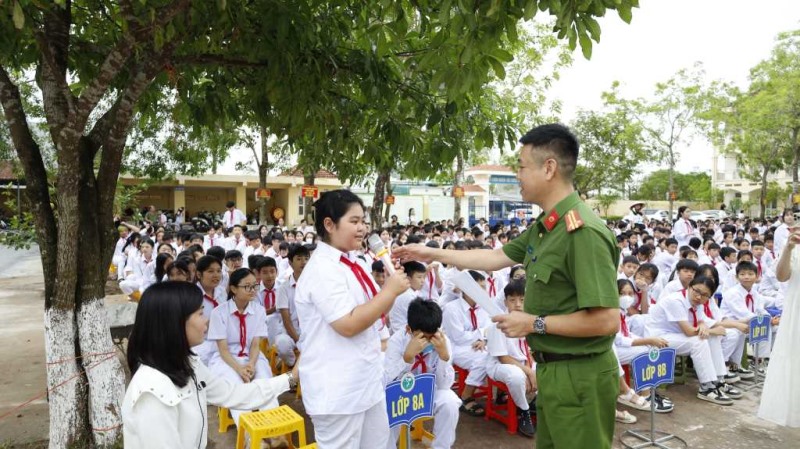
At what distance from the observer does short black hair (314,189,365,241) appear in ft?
8.31

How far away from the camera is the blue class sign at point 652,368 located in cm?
456

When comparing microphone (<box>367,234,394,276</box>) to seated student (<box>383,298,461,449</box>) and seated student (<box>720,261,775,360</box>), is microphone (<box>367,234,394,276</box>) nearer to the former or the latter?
seated student (<box>383,298,461,449</box>)

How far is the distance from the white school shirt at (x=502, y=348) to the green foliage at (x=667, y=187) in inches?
1969

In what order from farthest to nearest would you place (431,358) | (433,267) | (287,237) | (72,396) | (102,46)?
(287,237) → (433,267) → (102,46) → (431,358) → (72,396)

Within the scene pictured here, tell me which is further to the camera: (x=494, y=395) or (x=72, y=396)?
(x=494, y=395)

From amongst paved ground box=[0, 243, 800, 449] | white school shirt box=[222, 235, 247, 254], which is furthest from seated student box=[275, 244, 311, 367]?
white school shirt box=[222, 235, 247, 254]

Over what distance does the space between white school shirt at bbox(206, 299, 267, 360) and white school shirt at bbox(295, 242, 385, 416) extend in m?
2.42

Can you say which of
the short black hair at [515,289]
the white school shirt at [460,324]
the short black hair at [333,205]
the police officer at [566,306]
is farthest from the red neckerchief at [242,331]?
the police officer at [566,306]

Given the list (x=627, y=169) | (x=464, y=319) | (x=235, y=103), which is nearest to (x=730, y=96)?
(x=627, y=169)

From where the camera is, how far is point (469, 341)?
533cm

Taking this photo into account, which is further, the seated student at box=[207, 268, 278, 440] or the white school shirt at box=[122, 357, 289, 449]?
the seated student at box=[207, 268, 278, 440]

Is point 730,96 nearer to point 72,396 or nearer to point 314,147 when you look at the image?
point 314,147

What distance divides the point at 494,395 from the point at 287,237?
7.95 meters

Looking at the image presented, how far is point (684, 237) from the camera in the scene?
45.7 ft
